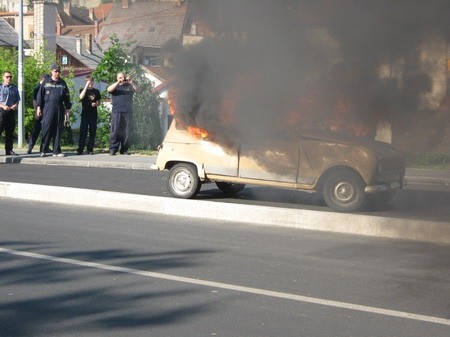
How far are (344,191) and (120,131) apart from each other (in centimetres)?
1110

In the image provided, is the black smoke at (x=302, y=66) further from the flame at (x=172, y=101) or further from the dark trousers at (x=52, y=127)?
the dark trousers at (x=52, y=127)

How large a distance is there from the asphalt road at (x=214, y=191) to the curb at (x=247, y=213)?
1.03 m

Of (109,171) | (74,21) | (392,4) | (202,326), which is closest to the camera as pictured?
(74,21)

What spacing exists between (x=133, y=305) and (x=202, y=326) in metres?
0.85

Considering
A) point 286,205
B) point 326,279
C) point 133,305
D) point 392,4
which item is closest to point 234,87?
point 286,205

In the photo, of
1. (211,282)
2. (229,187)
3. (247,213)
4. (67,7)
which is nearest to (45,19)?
(247,213)

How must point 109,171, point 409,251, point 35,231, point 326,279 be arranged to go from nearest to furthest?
point 326,279, point 409,251, point 35,231, point 109,171

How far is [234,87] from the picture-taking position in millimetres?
12344

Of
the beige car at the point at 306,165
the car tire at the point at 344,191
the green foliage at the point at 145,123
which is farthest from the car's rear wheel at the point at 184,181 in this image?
the green foliage at the point at 145,123

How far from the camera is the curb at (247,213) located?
11.0m

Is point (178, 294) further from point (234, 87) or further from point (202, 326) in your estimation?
point (234, 87)

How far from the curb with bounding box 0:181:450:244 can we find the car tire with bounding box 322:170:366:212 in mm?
1001

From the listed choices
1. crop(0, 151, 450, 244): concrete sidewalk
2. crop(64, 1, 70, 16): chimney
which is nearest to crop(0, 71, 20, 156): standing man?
crop(0, 151, 450, 244): concrete sidewalk

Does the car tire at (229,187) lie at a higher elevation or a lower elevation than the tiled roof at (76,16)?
lower
